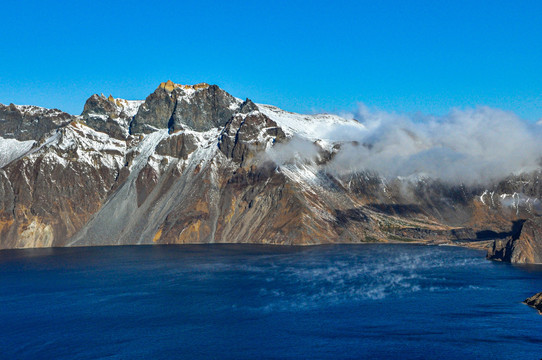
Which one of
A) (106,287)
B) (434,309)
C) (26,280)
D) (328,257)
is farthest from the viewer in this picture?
(328,257)

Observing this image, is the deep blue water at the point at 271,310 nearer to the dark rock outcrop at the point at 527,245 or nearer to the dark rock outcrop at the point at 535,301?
the dark rock outcrop at the point at 535,301

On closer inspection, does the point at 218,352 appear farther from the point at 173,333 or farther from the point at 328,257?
the point at 328,257

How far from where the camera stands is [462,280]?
138 meters

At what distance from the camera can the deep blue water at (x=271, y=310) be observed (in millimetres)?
84188

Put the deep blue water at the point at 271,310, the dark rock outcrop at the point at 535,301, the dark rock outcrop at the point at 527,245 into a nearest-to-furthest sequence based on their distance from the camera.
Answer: the deep blue water at the point at 271,310, the dark rock outcrop at the point at 535,301, the dark rock outcrop at the point at 527,245

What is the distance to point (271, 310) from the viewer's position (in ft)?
355

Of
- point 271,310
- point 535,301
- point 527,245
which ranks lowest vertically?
→ point 271,310

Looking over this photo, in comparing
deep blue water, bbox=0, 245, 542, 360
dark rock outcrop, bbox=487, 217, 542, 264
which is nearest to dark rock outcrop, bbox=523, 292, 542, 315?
deep blue water, bbox=0, 245, 542, 360

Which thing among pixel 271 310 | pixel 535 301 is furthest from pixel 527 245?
pixel 271 310

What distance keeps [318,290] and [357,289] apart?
900cm

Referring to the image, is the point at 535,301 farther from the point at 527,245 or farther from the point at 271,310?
the point at 527,245

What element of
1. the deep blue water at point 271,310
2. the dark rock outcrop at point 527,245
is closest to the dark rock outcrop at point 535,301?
the deep blue water at point 271,310

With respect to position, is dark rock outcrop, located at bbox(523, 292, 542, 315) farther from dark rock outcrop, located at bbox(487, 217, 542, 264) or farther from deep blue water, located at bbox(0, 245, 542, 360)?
dark rock outcrop, located at bbox(487, 217, 542, 264)

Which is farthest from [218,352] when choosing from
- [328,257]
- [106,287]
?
[328,257]
